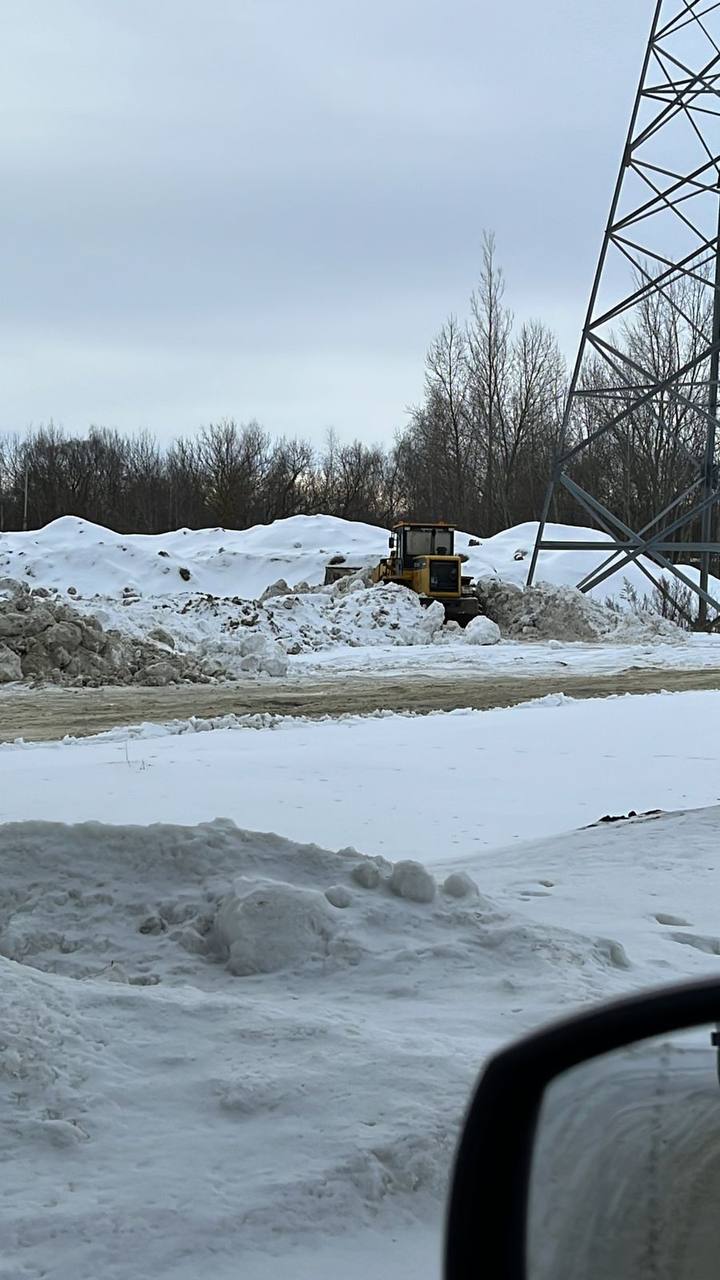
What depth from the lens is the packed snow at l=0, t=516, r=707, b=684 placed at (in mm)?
17016

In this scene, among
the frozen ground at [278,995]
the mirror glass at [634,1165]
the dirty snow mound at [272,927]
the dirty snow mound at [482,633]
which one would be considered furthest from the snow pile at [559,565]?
the mirror glass at [634,1165]

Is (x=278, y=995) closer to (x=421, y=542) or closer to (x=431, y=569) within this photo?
(x=431, y=569)

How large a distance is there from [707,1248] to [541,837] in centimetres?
464

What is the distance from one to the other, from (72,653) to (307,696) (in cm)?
398

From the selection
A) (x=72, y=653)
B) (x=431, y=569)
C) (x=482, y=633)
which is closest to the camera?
(x=72, y=653)

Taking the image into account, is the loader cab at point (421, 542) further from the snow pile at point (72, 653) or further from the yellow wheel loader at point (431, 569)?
the snow pile at point (72, 653)

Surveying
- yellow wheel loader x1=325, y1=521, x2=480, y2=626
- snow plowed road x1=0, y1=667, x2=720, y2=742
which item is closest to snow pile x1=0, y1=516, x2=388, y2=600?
yellow wheel loader x1=325, y1=521, x2=480, y2=626

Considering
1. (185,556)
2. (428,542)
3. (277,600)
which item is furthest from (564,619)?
(185,556)

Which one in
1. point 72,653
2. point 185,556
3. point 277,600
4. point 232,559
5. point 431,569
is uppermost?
point 185,556

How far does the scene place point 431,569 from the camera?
78.7 feet

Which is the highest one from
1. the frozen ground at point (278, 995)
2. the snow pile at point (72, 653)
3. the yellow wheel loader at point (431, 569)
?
the yellow wheel loader at point (431, 569)

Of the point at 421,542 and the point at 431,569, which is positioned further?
the point at 421,542

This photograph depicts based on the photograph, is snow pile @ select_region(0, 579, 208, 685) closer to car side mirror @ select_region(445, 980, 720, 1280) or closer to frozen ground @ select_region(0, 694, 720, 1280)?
frozen ground @ select_region(0, 694, 720, 1280)

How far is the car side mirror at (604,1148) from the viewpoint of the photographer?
0.80 metres
